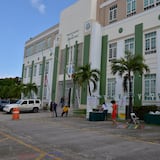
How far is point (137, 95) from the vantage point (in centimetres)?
2403

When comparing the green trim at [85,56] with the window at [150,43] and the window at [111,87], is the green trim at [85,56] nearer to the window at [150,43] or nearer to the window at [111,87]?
the window at [111,87]

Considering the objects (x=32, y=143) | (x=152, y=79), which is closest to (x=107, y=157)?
(x=32, y=143)

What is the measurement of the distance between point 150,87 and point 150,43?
431 centimetres

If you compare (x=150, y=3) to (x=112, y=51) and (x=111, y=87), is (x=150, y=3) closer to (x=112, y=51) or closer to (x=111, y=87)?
(x=112, y=51)

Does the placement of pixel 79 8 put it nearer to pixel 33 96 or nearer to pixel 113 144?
pixel 33 96

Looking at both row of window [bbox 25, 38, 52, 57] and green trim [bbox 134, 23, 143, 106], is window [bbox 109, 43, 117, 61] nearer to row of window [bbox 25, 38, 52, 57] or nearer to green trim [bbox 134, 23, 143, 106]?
green trim [bbox 134, 23, 143, 106]

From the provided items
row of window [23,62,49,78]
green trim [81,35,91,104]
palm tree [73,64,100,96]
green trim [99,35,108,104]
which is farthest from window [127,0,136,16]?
row of window [23,62,49,78]

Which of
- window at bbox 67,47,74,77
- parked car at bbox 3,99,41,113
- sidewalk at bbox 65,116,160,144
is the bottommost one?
sidewalk at bbox 65,116,160,144

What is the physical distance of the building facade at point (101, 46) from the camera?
23.8m

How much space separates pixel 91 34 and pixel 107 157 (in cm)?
2392

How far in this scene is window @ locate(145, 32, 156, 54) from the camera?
77.4ft

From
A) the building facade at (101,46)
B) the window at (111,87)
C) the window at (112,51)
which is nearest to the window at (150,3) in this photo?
the building facade at (101,46)

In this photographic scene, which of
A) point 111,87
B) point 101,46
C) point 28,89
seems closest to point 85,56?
point 101,46

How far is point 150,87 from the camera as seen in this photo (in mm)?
23234
